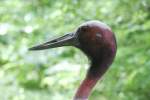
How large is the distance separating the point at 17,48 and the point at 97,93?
1.10 metres

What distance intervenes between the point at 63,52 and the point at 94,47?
279cm

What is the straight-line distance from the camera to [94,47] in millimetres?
2898

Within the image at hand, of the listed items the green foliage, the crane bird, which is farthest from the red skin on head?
the green foliage

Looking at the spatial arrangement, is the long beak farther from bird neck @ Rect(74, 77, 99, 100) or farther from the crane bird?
bird neck @ Rect(74, 77, 99, 100)

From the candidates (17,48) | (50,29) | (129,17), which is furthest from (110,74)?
(17,48)

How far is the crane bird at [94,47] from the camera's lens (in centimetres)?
285

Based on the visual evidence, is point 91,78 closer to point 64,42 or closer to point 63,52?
point 64,42

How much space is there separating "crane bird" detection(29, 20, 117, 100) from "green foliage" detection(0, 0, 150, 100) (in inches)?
70.7

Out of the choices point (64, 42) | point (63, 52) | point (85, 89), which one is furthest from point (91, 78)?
point (63, 52)

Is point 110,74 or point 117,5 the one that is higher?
point 117,5

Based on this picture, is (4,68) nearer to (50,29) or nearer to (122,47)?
(50,29)

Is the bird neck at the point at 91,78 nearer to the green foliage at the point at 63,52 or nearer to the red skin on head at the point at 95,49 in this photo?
the red skin on head at the point at 95,49

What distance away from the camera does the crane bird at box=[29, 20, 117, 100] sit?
285 centimetres

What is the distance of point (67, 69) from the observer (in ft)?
17.8
